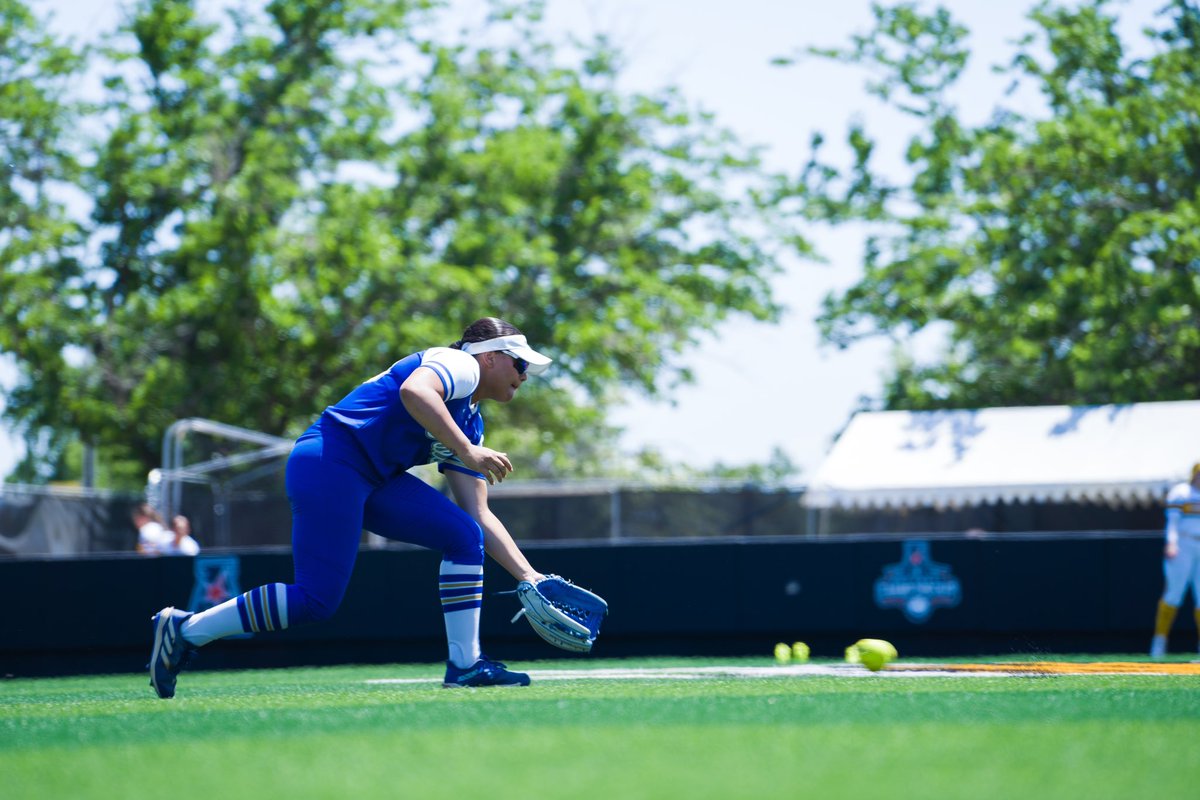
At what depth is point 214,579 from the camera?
14.2 metres

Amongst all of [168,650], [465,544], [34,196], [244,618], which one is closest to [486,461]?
[465,544]

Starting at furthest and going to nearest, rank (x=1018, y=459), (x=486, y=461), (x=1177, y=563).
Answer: (x=1018, y=459) < (x=1177, y=563) < (x=486, y=461)

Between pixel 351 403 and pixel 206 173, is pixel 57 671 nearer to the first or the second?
pixel 351 403

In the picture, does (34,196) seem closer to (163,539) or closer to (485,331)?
(163,539)

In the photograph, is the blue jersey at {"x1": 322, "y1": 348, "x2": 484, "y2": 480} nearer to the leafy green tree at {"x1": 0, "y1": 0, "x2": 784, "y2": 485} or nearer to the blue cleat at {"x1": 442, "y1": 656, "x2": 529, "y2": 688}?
the blue cleat at {"x1": 442, "y1": 656, "x2": 529, "y2": 688}

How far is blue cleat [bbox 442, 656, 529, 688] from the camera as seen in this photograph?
7117 mm

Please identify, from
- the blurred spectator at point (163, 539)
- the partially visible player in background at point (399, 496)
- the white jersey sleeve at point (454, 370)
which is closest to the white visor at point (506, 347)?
the partially visible player in background at point (399, 496)

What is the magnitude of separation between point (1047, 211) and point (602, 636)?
15.1m

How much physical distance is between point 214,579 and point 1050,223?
1700cm

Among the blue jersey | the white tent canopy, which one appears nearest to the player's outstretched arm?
the blue jersey

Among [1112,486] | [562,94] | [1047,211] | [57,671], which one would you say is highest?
[562,94]

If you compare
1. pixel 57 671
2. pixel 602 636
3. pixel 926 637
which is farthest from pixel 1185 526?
pixel 57 671

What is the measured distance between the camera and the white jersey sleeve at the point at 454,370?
663 centimetres

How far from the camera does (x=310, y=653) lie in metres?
14.0
